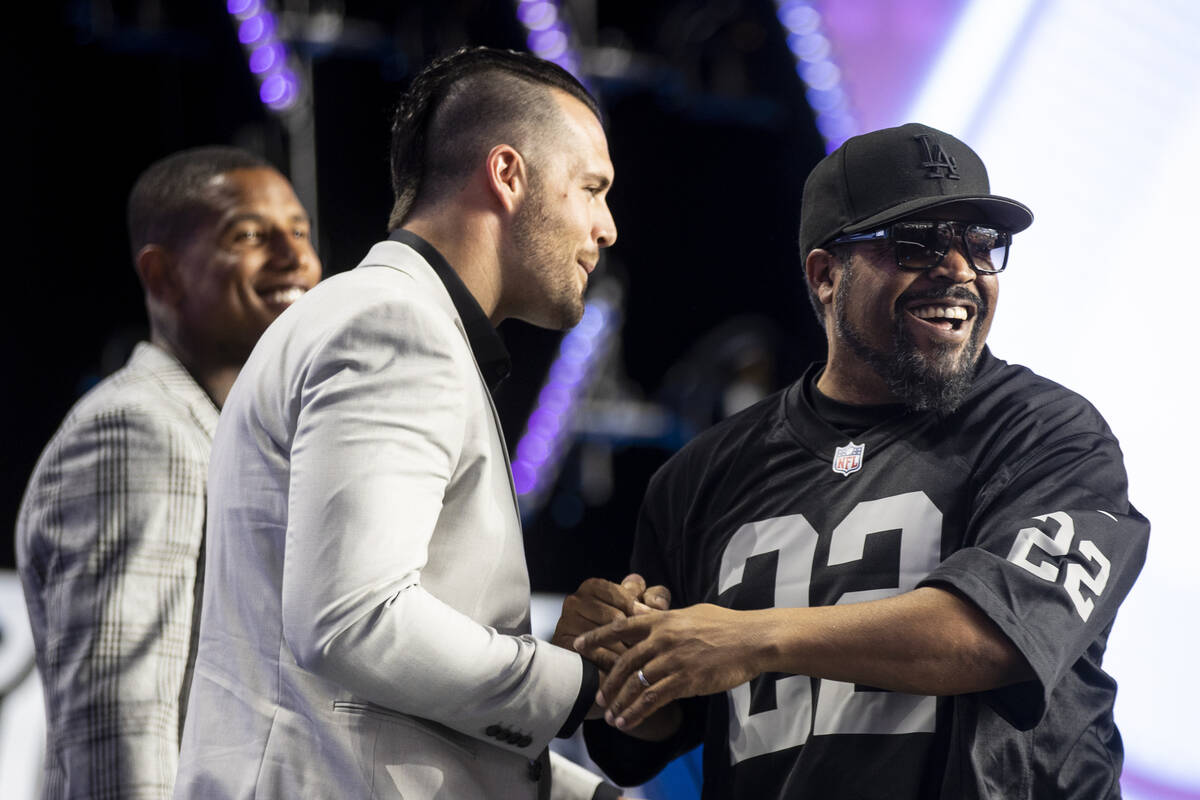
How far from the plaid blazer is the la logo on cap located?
138cm

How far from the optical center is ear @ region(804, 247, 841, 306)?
6.54 feet

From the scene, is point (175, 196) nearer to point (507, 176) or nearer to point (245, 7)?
point (507, 176)

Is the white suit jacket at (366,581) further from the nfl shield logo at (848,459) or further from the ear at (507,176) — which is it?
the nfl shield logo at (848,459)

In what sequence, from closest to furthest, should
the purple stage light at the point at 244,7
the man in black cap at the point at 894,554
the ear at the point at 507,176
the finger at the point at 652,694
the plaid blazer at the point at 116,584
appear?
the man in black cap at the point at 894,554, the finger at the point at 652,694, the ear at the point at 507,176, the plaid blazer at the point at 116,584, the purple stage light at the point at 244,7

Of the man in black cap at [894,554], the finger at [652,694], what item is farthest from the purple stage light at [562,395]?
the finger at [652,694]

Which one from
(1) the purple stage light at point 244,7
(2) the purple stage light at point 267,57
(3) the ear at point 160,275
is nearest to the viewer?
(3) the ear at point 160,275

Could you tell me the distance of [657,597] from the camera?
6.40 ft

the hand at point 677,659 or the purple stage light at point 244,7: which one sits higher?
the purple stage light at point 244,7

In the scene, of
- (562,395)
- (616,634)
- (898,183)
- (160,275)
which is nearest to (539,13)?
(562,395)

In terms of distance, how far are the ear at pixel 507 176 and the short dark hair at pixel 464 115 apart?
0.02m

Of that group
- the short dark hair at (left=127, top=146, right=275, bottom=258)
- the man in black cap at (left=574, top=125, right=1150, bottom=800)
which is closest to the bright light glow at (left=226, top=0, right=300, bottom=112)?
the short dark hair at (left=127, top=146, right=275, bottom=258)

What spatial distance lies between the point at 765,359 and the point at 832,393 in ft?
9.28

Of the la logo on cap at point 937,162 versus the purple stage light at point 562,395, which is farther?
the purple stage light at point 562,395

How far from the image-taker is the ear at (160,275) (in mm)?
2711
